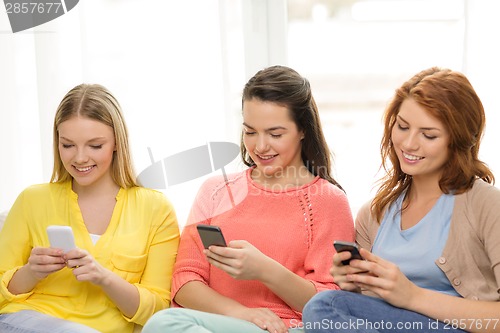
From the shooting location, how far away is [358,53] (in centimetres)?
306

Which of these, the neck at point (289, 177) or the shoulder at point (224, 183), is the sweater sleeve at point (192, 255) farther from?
the neck at point (289, 177)

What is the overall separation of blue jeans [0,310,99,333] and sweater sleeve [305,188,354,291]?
645 millimetres

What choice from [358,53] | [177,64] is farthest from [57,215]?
[358,53]

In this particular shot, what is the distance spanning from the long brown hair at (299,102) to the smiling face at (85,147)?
44cm

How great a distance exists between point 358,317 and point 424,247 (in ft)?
0.93

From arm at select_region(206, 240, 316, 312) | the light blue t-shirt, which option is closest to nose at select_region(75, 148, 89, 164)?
arm at select_region(206, 240, 316, 312)

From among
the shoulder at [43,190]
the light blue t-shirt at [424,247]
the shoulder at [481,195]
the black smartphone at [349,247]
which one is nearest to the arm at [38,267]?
the shoulder at [43,190]

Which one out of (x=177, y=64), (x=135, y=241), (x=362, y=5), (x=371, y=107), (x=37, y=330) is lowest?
(x=37, y=330)

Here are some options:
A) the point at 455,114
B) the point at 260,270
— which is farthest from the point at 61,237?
the point at 455,114

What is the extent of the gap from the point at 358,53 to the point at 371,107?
0.23m

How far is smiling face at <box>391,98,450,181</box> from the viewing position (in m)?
2.04

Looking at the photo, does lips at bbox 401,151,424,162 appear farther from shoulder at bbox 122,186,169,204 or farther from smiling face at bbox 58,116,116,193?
smiling face at bbox 58,116,116,193

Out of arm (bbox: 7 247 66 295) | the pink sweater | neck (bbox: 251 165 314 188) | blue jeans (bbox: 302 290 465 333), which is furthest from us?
neck (bbox: 251 165 314 188)

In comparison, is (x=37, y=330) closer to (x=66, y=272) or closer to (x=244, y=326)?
(x=66, y=272)
